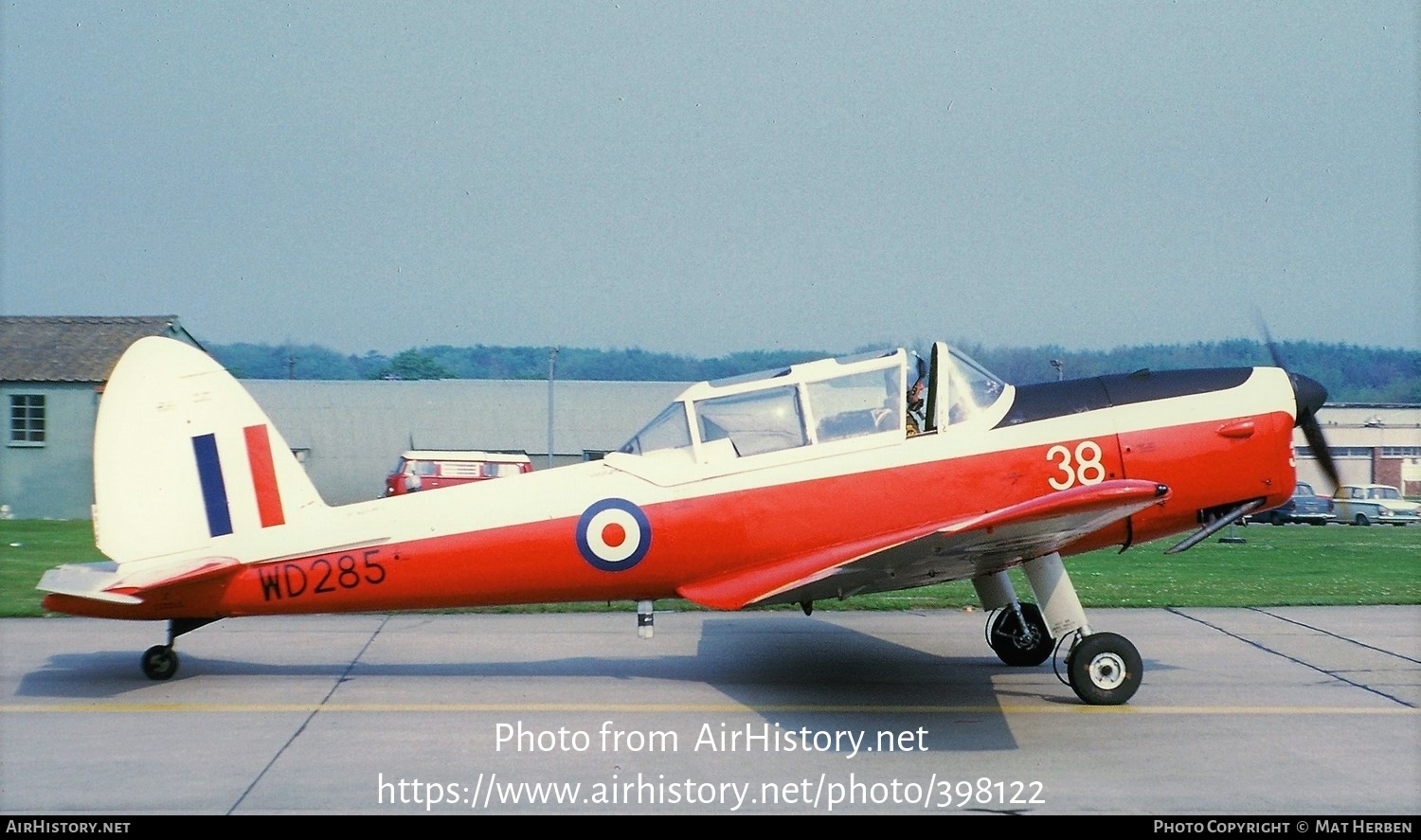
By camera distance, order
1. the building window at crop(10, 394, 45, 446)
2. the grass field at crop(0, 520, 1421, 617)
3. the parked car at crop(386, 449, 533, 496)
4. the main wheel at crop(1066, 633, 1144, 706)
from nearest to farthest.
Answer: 1. the main wheel at crop(1066, 633, 1144, 706)
2. the grass field at crop(0, 520, 1421, 617)
3. the parked car at crop(386, 449, 533, 496)
4. the building window at crop(10, 394, 45, 446)

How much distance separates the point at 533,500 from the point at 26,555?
12630 millimetres

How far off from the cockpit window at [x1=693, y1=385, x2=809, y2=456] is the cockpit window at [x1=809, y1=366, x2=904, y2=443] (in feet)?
0.48

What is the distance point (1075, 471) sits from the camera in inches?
304

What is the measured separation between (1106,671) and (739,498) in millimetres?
2598

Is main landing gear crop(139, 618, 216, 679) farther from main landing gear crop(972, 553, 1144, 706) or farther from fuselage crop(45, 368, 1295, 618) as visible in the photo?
main landing gear crop(972, 553, 1144, 706)

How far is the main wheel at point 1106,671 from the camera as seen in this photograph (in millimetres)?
7688

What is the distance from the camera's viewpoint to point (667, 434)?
8.04 m

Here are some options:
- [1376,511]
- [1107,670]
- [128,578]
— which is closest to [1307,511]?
[1376,511]

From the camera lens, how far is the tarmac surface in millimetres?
5941

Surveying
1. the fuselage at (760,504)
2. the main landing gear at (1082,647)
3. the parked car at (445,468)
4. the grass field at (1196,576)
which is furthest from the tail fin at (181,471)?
the parked car at (445,468)

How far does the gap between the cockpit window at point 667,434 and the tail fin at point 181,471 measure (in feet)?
7.40

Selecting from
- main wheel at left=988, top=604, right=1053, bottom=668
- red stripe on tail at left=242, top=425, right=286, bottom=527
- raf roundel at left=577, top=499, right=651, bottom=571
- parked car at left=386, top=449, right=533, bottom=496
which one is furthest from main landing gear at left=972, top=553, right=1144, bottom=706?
parked car at left=386, top=449, right=533, bottom=496
